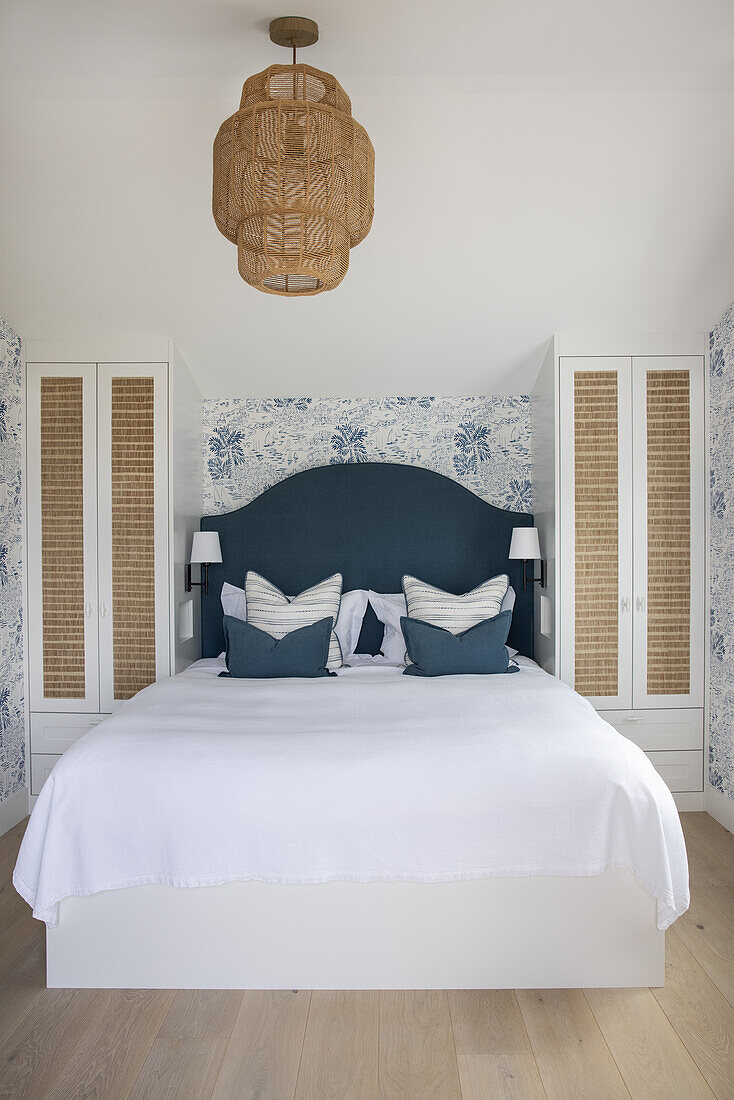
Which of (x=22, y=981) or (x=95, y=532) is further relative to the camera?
(x=95, y=532)

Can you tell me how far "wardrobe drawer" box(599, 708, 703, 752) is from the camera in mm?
3795

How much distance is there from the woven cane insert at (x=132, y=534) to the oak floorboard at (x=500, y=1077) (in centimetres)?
239

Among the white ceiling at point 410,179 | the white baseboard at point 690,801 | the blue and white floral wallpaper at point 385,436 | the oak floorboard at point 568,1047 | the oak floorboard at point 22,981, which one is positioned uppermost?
the white ceiling at point 410,179

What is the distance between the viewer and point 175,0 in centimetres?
216

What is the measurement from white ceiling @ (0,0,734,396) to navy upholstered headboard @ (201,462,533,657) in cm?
58

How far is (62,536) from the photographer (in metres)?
3.81

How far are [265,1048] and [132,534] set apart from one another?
2424 mm

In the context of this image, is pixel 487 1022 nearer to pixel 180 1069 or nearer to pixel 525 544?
pixel 180 1069

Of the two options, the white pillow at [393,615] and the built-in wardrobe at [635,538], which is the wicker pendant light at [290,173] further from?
the white pillow at [393,615]

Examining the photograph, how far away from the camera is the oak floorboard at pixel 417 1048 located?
73.4 inches

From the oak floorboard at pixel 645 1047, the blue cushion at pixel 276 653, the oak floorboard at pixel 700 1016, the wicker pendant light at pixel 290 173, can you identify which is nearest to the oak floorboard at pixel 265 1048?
the oak floorboard at pixel 645 1047

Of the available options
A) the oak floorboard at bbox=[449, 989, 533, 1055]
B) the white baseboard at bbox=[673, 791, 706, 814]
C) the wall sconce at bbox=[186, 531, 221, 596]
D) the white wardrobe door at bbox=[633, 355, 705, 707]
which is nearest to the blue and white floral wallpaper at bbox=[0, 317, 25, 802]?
the wall sconce at bbox=[186, 531, 221, 596]

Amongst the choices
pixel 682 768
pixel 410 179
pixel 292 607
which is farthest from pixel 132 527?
pixel 682 768

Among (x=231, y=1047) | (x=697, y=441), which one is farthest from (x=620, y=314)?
(x=231, y=1047)
